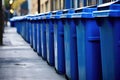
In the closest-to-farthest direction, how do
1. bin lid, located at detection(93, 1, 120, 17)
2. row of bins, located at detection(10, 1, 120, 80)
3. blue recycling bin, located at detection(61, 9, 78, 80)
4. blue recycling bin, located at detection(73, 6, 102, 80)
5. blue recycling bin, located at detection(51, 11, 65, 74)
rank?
1. bin lid, located at detection(93, 1, 120, 17)
2. row of bins, located at detection(10, 1, 120, 80)
3. blue recycling bin, located at detection(73, 6, 102, 80)
4. blue recycling bin, located at detection(61, 9, 78, 80)
5. blue recycling bin, located at detection(51, 11, 65, 74)

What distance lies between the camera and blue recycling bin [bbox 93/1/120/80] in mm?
5012

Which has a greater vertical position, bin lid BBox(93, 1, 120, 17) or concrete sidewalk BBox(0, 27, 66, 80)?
bin lid BBox(93, 1, 120, 17)

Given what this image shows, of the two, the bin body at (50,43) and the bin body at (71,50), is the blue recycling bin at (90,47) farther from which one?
the bin body at (50,43)

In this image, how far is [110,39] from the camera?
5172mm

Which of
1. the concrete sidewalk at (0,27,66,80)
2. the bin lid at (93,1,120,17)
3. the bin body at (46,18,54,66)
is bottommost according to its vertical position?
the concrete sidewalk at (0,27,66,80)

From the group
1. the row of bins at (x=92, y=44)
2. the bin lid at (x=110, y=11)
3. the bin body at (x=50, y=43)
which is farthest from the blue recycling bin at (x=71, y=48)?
the bin body at (x=50, y=43)

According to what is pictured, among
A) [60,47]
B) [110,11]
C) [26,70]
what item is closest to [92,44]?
[110,11]

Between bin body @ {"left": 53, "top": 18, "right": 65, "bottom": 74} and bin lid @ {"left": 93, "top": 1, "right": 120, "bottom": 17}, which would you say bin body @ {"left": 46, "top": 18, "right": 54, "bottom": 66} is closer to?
bin body @ {"left": 53, "top": 18, "right": 65, "bottom": 74}

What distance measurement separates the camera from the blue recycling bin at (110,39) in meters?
5.01

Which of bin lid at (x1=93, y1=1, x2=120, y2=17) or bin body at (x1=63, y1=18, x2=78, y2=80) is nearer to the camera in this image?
bin lid at (x1=93, y1=1, x2=120, y2=17)

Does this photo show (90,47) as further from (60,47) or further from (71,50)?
(60,47)

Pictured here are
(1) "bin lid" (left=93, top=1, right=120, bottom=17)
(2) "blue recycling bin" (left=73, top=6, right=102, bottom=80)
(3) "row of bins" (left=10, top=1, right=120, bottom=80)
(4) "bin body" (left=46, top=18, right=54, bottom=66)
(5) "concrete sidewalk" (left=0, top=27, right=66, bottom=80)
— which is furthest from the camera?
(4) "bin body" (left=46, top=18, right=54, bottom=66)

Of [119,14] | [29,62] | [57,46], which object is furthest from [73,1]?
[119,14]

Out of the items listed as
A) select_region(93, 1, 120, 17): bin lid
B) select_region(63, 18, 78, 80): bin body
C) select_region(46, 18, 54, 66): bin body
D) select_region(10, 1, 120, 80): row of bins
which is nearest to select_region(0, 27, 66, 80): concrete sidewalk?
select_region(46, 18, 54, 66): bin body
